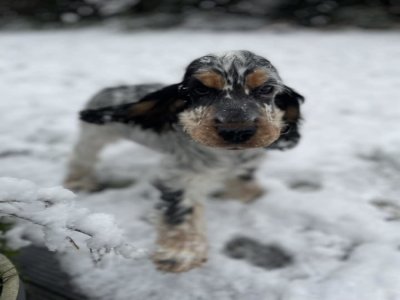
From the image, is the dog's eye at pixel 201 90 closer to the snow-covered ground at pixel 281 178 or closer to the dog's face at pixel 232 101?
the dog's face at pixel 232 101

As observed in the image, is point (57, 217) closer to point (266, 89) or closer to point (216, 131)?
point (216, 131)

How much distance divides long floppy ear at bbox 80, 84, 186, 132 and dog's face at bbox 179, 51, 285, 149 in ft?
0.41

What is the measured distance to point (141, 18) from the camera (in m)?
9.53

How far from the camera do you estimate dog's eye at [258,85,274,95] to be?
7.69ft

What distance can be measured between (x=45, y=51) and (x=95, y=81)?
2055mm

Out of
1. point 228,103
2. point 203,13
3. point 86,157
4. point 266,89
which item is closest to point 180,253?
point 228,103

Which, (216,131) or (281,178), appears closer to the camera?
(216,131)

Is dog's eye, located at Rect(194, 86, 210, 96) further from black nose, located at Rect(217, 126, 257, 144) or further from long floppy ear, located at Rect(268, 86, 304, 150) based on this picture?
long floppy ear, located at Rect(268, 86, 304, 150)

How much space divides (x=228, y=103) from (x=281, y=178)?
1.40 metres

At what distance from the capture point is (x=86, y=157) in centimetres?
335

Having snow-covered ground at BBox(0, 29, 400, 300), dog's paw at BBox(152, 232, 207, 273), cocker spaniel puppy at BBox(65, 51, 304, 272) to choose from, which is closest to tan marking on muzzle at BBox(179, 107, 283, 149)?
cocker spaniel puppy at BBox(65, 51, 304, 272)

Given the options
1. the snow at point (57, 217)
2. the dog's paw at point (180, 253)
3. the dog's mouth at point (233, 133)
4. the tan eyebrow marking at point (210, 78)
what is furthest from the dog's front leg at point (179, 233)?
the snow at point (57, 217)

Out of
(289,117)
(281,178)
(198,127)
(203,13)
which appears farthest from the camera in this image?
(203,13)

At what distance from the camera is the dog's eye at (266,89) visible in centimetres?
234
